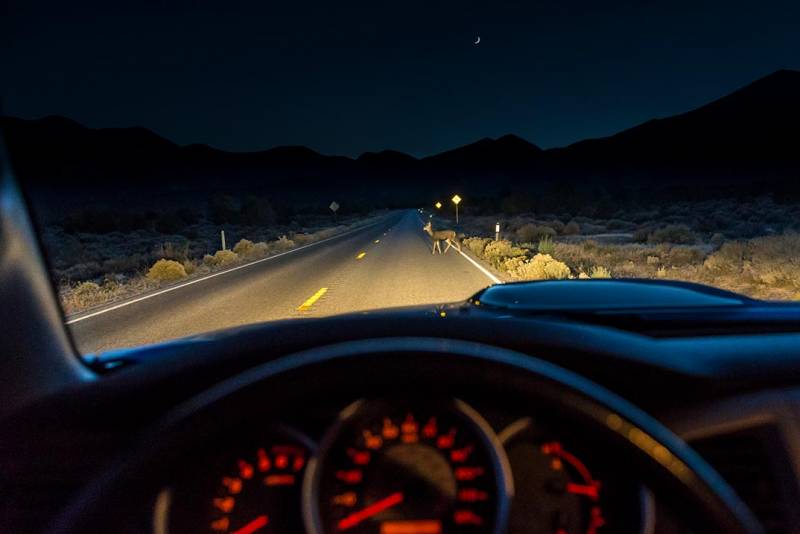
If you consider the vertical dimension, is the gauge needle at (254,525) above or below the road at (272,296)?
above

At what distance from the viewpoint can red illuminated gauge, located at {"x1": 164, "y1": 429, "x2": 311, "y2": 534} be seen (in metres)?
1.74

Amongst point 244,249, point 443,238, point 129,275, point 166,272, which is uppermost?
point 166,272

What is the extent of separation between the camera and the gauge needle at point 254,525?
1.77 m

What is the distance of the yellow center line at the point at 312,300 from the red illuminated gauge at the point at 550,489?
9.26m

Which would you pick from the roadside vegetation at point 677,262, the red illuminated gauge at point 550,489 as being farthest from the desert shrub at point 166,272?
the red illuminated gauge at point 550,489

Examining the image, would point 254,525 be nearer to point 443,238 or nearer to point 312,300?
point 312,300

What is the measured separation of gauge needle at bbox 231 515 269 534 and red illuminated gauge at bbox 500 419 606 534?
2.43 feet

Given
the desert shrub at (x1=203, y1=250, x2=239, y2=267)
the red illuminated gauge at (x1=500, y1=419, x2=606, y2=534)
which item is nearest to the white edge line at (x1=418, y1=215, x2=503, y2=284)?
the desert shrub at (x1=203, y1=250, x2=239, y2=267)

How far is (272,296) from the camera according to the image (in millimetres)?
12695

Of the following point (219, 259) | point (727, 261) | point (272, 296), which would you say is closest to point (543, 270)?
point (727, 261)

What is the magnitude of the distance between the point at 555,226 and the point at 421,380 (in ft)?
136

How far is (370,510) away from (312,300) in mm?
10289

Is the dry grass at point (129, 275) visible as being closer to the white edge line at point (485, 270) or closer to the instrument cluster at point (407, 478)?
the instrument cluster at point (407, 478)

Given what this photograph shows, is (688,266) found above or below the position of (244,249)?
above
